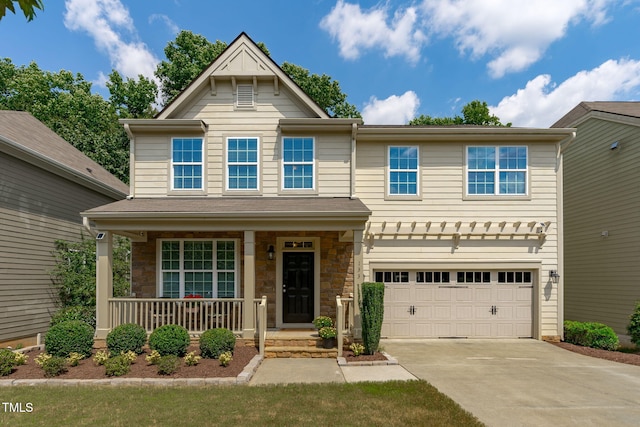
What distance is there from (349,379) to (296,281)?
439 cm

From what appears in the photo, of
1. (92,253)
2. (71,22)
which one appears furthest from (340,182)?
(71,22)

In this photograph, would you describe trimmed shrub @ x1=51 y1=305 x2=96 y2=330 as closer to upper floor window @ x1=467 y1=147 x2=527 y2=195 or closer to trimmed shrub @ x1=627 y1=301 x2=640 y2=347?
upper floor window @ x1=467 y1=147 x2=527 y2=195

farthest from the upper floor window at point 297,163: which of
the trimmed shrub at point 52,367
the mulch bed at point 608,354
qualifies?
the mulch bed at point 608,354

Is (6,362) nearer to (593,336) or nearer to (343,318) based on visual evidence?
(343,318)

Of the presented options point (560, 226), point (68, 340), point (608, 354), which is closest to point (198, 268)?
point (68, 340)

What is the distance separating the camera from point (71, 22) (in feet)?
74.3

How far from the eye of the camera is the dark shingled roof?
9586 millimetres

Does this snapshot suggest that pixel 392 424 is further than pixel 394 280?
No

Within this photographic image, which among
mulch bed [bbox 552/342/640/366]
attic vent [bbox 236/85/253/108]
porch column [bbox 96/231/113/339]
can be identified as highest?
attic vent [bbox 236/85/253/108]

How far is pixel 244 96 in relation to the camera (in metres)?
11.6

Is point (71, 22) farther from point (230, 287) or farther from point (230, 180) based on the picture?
point (230, 287)

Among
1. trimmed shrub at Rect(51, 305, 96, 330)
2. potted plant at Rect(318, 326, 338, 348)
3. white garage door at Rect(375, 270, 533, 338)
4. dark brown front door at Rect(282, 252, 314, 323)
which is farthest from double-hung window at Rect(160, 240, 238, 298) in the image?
white garage door at Rect(375, 270, 533, 338)

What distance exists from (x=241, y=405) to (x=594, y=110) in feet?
46.5

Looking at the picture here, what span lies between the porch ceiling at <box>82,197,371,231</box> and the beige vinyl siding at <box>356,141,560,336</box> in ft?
6.66
